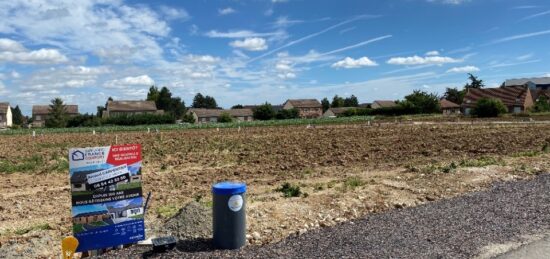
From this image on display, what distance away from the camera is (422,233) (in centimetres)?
645

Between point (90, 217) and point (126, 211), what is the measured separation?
472mm

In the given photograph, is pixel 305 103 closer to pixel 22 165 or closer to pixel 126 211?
pixel 22 165

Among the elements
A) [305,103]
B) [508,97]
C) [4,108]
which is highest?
[305,103]

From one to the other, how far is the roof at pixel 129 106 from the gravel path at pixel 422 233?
4237 inches

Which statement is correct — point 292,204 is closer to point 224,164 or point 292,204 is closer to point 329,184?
point 329,184

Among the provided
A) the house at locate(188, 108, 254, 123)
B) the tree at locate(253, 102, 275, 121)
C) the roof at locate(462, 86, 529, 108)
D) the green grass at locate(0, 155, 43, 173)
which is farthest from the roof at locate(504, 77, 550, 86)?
the green grass at locate(0, 155, 43, 173)

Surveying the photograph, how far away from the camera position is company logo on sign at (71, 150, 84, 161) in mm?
5680

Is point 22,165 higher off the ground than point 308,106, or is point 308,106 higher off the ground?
point 308,106

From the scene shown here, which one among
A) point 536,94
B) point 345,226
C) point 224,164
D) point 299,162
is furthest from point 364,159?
point 536,94

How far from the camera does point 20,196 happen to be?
38.9 feet

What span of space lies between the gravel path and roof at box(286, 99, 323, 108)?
123 meters

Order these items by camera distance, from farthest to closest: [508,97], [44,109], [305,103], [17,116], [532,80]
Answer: [532,80] → [17,116] → [305,103] → [44,109] → [508,97]

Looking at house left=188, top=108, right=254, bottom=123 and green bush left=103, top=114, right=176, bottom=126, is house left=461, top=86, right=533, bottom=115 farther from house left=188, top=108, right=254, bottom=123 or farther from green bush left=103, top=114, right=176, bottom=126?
green bush left=103, top=114, right=176, bottom=126

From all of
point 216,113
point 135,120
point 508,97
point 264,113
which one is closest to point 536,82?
point 508,97
